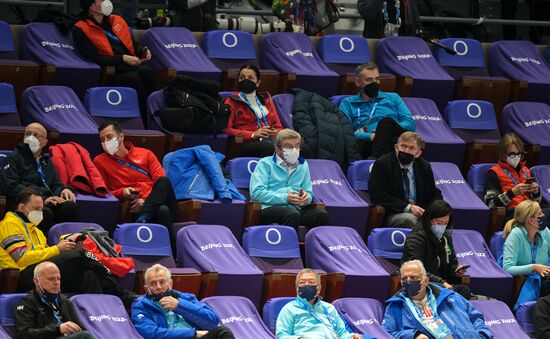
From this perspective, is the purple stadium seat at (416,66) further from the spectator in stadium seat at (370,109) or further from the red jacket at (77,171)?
the red jacket at (77,171)

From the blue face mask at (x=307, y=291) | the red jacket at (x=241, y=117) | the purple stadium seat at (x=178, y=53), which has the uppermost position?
the purple stadium seat at (x=178, y=53)

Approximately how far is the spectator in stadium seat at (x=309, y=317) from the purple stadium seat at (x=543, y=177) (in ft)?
9.01

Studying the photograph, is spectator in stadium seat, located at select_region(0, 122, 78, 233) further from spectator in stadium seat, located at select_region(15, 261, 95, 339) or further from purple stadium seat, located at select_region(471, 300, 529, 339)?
purple stadium seat, located at select_region(471, 300, 529, 339)

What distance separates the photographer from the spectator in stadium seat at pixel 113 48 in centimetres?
1048

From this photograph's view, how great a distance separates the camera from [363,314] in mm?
8859

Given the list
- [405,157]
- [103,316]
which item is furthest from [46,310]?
[405,157]

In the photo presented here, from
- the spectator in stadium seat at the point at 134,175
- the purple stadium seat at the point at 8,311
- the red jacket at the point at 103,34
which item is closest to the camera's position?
the purple stadium seat at the point at 8,311

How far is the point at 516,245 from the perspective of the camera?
9.90 m

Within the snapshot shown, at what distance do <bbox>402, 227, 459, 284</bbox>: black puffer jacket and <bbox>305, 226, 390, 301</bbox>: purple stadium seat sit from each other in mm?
217

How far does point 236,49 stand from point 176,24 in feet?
2.39

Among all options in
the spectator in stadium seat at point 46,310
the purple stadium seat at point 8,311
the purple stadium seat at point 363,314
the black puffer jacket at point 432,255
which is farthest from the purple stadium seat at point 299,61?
the purple stadium seat at point 8,311

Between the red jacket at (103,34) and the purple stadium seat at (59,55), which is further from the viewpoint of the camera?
the red jacket at (103,34)

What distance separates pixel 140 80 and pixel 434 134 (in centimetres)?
221

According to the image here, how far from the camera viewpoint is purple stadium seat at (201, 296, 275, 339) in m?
8.49
